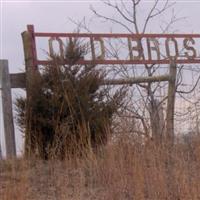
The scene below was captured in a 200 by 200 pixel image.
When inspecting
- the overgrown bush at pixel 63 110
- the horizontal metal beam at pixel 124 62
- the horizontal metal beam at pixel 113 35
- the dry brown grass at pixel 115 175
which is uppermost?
the horizontal metal beam at pixel 113 35

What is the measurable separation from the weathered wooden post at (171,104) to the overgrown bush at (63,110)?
65 cm

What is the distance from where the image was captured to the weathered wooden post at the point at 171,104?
7.21 m

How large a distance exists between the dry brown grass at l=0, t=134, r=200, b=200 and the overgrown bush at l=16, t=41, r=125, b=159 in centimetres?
36

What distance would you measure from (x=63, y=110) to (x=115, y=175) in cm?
146

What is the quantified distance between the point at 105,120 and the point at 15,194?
206 centimetres

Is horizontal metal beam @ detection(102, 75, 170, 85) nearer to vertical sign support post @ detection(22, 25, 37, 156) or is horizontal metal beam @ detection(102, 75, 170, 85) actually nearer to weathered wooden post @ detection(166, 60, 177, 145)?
weathered wooden post @ detection(166, 60, 177, 145)

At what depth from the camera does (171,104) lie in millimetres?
8055

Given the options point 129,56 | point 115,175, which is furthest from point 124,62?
point 115,175

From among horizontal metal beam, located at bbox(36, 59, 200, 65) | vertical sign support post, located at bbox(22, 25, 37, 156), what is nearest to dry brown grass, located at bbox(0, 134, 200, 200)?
vertical sign support post, located at bbox(22, 25, 37, 156)

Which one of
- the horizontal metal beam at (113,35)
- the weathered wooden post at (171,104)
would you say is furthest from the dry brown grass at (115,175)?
the horizontal metal beam at (113,35)

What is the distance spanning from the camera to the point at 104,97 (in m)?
7.60

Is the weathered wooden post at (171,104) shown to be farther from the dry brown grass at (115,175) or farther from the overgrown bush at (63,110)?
the overgrown bush at (63,110)

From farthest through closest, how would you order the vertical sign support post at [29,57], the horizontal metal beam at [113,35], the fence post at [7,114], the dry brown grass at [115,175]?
1. the horizontal metal beam at [113,35]
2. the fence post at [7,114]
3. the vertical sign support post at [29,57]
4. the dry brown grass at [115,175]

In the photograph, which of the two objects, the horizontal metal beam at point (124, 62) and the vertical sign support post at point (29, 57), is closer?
the vertical sign support post at point (29, 57)
